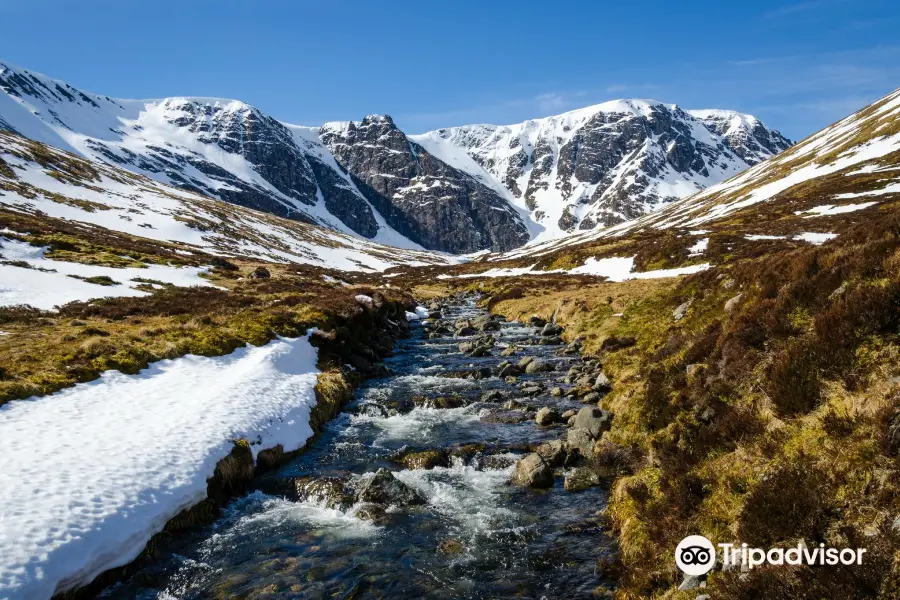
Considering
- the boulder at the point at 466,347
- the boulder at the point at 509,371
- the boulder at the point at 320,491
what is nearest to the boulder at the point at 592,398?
the boulder at the point at 509,371

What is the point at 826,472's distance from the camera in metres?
7.87

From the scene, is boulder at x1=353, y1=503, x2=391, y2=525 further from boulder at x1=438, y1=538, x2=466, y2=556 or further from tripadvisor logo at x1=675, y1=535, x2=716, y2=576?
tripadvisor logo at x1=675, y1=535, x2=716, y2=576

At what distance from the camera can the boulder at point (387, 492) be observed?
13.6 meters

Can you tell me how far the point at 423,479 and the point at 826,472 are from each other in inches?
415

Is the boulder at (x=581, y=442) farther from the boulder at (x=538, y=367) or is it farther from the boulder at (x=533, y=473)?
the boulder at (x=538, y=367)

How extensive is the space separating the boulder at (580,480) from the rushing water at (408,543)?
0.25m

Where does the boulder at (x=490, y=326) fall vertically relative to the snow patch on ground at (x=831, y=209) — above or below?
below

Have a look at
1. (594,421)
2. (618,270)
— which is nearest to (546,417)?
(594,421)

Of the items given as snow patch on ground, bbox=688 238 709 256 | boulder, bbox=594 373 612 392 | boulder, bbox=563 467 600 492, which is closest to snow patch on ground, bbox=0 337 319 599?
boulder, bbox=563 467 600 492

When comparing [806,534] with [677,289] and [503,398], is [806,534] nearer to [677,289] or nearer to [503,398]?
[503,398]

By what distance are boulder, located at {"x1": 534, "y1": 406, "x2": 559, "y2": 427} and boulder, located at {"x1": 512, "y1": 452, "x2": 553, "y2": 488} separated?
3912mm

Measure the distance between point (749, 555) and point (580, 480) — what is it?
6217 mm

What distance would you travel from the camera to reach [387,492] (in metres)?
13.8

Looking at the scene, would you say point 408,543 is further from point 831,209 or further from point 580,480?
point 831,209
